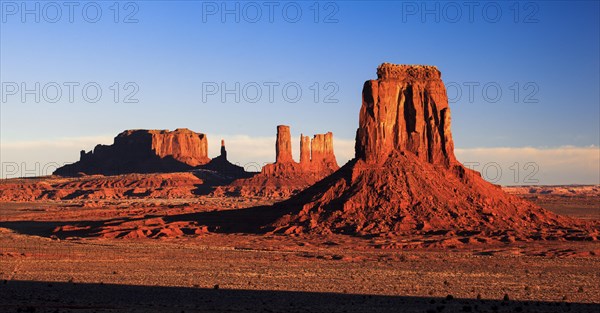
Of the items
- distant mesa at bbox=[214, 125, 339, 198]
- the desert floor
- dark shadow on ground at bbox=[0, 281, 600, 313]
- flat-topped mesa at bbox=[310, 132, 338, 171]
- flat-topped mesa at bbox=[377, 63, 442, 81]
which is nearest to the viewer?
dark shadow on ground at bbox=[0, 281, 600, 313]

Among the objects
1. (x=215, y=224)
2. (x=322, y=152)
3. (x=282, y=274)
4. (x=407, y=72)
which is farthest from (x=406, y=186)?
(x=322, y=152)

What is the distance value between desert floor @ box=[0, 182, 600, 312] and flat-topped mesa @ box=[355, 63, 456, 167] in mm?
Answer: 12394

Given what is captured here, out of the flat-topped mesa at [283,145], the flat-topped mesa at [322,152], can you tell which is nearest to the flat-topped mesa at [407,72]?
the flat-topped mesa at [283,145]

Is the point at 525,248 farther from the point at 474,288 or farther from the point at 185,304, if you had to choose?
the point at 185,304

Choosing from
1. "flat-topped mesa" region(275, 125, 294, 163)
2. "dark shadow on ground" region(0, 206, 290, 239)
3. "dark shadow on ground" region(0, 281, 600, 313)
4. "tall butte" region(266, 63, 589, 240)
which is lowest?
"dark shadow on ground" region(0, 281, 600, 313)

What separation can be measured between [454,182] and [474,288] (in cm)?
3691

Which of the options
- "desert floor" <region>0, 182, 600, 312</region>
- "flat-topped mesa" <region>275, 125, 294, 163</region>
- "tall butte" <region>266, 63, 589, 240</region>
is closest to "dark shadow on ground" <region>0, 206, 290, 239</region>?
"desert floor" <region>0, 182, 600, 312</region>

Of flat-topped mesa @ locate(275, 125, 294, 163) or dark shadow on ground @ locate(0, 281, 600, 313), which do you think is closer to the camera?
dark shadow on ground @ locate(0, 281, 600, 313)

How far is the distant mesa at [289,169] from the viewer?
164750 millimetres

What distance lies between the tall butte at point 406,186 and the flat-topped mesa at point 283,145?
93.4m

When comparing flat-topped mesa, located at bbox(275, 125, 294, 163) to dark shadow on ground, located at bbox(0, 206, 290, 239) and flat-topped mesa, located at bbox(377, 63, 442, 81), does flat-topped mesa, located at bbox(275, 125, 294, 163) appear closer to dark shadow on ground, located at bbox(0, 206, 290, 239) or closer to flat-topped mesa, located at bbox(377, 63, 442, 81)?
dark shadow on ground, located at bbox(0, 206, 290, 239)

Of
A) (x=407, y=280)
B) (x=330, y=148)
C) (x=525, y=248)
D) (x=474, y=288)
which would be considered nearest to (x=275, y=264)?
(x=407, y=280)

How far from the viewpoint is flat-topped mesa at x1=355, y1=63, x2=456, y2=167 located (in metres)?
70.2

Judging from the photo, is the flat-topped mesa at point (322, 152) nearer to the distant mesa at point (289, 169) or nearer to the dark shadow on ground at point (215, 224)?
the distant mesa at point (289, 169)
